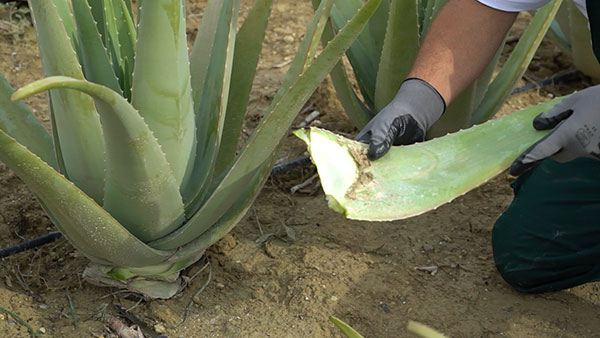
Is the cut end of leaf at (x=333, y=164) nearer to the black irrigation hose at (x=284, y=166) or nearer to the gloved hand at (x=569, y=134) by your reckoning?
the gloved hand at (x=569, y=134)

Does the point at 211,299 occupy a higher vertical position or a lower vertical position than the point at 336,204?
lower

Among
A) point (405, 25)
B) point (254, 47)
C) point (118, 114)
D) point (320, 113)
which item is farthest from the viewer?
point (320, 113)

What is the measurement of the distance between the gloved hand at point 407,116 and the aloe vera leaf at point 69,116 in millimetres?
538

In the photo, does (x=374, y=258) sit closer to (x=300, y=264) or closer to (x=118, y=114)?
(x=300, y=264)

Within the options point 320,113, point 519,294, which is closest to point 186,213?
point 519,294

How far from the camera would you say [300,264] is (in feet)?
5.41

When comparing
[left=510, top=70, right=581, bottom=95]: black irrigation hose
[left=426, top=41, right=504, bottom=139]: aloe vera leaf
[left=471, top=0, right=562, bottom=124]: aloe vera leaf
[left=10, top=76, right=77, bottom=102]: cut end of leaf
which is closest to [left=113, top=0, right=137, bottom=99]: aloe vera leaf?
[left=10, top=76, right=77, bottom=102]: cut end of leaf

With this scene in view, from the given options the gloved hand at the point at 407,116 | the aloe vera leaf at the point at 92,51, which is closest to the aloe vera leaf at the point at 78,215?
the aloe vera leaf at the point at 92,51

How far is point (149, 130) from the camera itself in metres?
1.15

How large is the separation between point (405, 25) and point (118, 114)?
2.74 ft

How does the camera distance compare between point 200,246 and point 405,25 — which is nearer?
point 200,246

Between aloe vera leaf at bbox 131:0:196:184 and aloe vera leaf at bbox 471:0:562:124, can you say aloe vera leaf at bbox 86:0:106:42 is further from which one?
aloe vera leaf at bbox 471:0:562:124

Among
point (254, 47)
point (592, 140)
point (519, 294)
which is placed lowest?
point (519, 294)

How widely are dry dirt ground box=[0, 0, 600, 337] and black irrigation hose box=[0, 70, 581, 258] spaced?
2 cm
